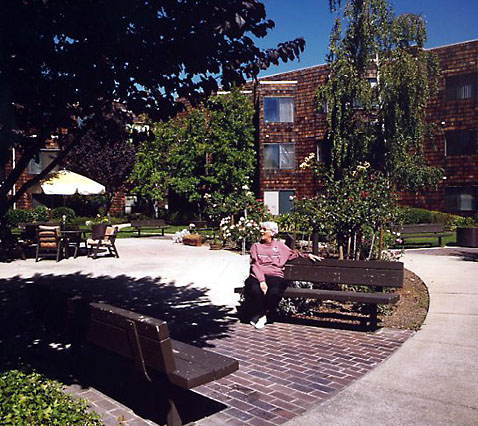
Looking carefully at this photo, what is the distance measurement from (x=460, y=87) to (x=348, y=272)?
25927 millimetres

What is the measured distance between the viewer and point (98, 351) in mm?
4477

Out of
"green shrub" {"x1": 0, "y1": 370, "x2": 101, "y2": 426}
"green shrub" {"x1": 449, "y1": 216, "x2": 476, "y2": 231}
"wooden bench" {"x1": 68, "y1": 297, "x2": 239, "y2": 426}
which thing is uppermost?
"wooden bench" {"x1": 68, "y1": 297, "x2": 239, "y2": 426}

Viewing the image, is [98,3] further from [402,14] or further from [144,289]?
[402,14]

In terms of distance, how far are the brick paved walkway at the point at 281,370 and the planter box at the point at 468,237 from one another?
12.4 m

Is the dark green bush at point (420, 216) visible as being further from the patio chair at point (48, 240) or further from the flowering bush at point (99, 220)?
the patio chair at point (48, 240)

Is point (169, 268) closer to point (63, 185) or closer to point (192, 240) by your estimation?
point (192, 240)

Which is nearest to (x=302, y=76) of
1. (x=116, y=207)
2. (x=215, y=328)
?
(x=116, y=207)

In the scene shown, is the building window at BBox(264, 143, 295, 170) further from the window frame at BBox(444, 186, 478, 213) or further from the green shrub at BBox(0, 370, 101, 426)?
the green shrub at BBox(0, 370, 101, 426)

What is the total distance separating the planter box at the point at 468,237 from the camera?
17297 millimetres

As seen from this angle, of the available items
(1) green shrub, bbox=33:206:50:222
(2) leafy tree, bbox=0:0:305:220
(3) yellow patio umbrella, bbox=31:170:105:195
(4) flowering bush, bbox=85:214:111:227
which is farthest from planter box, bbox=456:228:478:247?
(1) green shrub, bbox=33:206:50:222

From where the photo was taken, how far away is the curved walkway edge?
385cm

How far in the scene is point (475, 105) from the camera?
28.7 meters

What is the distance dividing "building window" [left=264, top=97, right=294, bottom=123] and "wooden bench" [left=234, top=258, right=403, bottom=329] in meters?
27.7

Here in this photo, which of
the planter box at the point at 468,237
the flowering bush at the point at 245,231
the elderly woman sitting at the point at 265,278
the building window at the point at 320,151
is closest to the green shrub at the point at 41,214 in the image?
the building window at the point at 320,151
